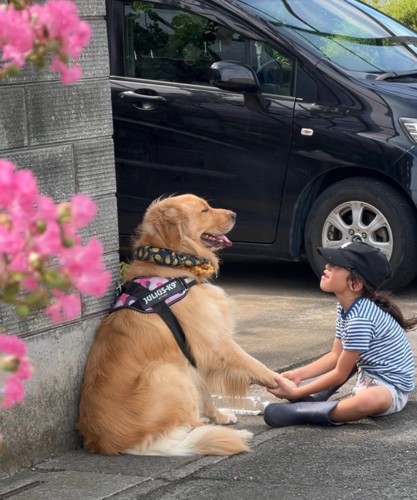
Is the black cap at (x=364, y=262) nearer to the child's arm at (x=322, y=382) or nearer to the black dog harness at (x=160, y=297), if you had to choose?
the child's arm at (x=322, y=382)

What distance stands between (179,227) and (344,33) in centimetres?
347

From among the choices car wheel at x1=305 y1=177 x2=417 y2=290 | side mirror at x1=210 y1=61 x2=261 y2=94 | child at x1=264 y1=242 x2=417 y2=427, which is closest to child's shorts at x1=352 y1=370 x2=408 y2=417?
child at x1=264 y1=242 x2=417 y2=427

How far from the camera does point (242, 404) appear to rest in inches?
212

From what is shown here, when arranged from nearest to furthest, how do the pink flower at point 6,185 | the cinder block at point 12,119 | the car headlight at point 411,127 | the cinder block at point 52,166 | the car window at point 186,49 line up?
the pink flower at point 6,185, the cinder block at point 12,119, the cinder block at point 52,166, the car headlight at point 411,127, the car window at point 186,49

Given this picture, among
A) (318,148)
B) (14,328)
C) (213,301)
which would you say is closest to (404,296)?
(318,148)

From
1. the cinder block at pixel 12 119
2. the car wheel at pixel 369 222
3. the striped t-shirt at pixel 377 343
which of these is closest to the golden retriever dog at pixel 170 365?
the striped t-shirt at pixel 377 343

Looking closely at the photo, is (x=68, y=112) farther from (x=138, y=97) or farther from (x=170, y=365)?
(x=138, y=97)

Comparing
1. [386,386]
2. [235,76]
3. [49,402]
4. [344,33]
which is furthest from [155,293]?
[344,33]

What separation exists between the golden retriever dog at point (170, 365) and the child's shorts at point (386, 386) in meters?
0.45

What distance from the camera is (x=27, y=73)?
4.66 metres

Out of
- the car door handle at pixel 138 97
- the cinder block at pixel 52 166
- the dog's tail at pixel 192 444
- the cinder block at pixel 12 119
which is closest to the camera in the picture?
the cinder block at pixel 12 119

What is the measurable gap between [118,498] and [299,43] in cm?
435

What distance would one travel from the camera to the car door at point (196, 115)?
797 centimetres

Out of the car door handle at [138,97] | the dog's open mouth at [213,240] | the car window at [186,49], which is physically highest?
the car window at [186,49]
